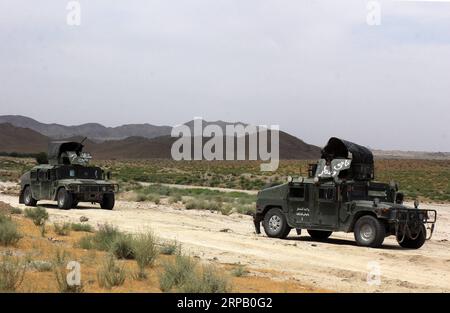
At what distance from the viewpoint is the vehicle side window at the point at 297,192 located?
19797 millimetres

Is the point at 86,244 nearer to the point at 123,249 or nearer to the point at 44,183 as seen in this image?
the point at 123,249

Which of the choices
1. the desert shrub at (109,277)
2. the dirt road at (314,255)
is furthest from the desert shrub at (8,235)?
the desert shrub at (109,277)

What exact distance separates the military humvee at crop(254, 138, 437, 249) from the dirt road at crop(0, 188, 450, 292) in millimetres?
453

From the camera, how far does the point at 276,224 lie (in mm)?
20438

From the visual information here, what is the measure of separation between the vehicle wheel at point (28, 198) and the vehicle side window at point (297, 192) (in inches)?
601

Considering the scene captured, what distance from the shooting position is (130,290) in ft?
36.1

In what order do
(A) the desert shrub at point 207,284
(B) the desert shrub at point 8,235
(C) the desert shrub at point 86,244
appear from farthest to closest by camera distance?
(C) the desert shrub at point 86,244, (B) the desert shrub at point 8,235, (A) the desert shrub at point 207,284

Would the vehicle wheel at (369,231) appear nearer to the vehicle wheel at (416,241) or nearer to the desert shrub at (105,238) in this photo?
the vehicle wheel at (416,241)

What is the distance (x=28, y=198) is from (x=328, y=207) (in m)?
17.0

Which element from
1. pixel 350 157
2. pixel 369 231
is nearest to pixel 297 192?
→ pixel 350 157

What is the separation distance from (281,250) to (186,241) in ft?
8.96

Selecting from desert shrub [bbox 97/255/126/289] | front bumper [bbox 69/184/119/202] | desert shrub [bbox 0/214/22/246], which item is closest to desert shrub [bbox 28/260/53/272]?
desert shrub [bbox 97/255/126/289]
